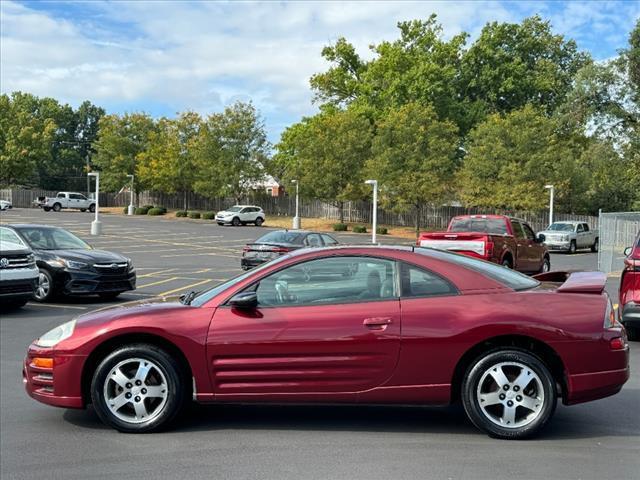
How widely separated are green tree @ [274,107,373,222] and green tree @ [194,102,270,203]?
8295mm

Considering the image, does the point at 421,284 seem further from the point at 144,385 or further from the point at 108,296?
the point at 108,296

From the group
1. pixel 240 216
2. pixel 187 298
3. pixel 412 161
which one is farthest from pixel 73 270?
pixel 240 216

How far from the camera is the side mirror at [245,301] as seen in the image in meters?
5.12

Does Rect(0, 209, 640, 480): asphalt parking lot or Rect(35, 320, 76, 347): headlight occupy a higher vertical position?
Rect(35, 320, 76, 347): headlight

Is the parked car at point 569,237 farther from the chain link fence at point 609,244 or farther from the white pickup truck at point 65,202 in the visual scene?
the white pickup truck at point 65,202

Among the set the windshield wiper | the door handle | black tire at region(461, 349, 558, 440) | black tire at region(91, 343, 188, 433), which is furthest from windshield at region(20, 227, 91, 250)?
black tire at region(461, 349, 558, 440)

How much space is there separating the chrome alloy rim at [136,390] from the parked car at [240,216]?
49758 mm

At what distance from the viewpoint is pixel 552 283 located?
19.3ft

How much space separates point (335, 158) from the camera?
178 feet

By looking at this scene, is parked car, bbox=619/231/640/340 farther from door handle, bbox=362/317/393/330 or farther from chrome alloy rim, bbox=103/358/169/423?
chrome alloy rim, bbox=103/358/169/423

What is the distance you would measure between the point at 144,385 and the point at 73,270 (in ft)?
27.1

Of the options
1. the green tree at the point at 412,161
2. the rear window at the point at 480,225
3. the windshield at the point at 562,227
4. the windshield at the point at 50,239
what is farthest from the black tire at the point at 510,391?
the green tree at the point at 412,161

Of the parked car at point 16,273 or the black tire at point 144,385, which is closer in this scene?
the black tire at point 144,385

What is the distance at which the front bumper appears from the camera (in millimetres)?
5266
